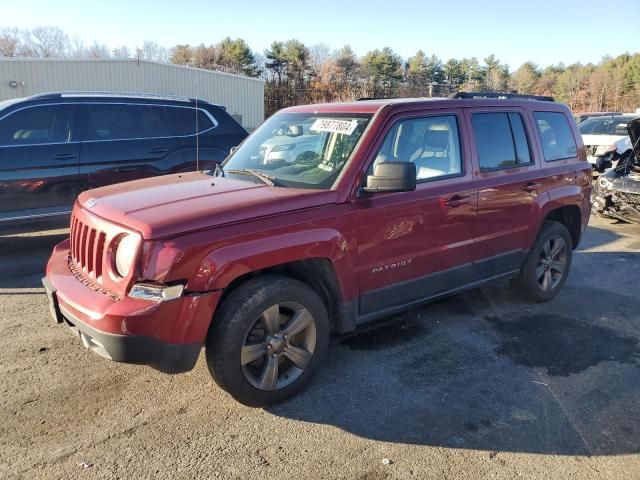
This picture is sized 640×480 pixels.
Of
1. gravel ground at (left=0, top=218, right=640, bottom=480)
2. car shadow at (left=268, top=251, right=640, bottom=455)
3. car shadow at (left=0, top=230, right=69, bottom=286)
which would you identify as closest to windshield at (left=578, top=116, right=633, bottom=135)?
car shadow at (left=268, top=251, right=640, bottom=455)

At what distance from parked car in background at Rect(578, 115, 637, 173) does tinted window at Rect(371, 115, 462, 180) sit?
10064mm

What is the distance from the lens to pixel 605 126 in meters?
14.4

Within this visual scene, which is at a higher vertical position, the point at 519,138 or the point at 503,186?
the point at 519,138

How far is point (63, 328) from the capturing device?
172 inches

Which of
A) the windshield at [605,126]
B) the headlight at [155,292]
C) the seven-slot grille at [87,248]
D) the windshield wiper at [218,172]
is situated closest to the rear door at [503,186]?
the windshield wiper at [218,172]

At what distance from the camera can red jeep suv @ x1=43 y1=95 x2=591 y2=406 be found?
9.27 feet

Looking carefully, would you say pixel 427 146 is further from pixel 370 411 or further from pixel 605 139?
pixel 605 139

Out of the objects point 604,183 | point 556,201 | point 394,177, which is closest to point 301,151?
point 394,177

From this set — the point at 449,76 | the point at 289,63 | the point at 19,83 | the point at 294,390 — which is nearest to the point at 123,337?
the point at 294,390

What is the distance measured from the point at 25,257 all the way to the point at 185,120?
2.87m

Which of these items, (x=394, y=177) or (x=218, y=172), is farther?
(x=218, y=172)

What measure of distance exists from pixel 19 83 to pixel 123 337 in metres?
22.0

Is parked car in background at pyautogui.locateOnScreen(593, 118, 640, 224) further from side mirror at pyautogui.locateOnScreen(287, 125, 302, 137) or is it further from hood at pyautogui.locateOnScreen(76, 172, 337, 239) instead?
hood at pyautogui.locateOnScreen(76, 172, 337, 239)

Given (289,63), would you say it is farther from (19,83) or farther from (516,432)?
(516,432)
